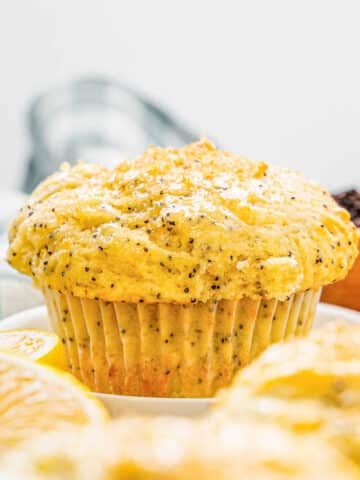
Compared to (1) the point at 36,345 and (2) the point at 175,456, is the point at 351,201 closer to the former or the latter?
(1) the point at 36,345

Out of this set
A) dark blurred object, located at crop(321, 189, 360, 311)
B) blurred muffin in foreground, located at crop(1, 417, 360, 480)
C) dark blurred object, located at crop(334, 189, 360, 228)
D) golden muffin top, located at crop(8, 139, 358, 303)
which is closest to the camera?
blurred muffin in foreground, located at crop(1, 417, 360, 480)

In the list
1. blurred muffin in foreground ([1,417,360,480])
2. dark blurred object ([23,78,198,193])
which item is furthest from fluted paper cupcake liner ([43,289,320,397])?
dark blurred object ([23,78,198,193])

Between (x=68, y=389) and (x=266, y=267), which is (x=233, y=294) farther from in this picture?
(x=68, y=389)

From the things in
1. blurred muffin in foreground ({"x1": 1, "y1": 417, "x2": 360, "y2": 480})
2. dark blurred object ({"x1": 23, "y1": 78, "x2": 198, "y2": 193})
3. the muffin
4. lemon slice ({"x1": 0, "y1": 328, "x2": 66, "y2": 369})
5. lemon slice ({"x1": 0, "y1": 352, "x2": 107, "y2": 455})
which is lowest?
dark blurred object ({"x1": 23, "y1": 78, "x2": 198, "y2": 193})

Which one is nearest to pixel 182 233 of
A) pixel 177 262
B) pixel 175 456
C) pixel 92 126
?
pixel 177 262

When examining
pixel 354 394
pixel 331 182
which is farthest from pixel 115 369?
pixel 331 182

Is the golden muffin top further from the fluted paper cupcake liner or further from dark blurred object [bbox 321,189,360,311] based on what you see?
dark blurred object [bbox 321,189,360,311]
